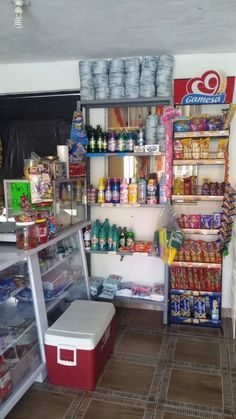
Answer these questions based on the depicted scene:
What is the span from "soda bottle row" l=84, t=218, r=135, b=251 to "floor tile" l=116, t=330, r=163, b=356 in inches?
31.5

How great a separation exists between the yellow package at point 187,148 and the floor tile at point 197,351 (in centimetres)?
161

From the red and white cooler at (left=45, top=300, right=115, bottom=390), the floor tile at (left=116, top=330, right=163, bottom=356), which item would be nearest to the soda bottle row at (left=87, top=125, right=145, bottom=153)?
the red and white cooler at (left=45, top=300, right=115, bottom=390)

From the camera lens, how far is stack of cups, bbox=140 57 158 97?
9.81 ft

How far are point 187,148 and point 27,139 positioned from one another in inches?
67.4

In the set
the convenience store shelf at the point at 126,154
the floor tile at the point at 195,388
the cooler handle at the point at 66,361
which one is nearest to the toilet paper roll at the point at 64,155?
the convenience store shelf at the point at 126,154

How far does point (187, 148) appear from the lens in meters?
3.02

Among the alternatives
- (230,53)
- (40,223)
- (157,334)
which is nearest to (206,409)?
(157,334)

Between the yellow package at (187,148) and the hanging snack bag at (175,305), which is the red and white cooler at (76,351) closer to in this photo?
the hanging snack bag at (175,305)

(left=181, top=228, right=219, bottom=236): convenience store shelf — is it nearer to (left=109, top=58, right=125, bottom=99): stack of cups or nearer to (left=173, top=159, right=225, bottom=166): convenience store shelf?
(left=173, top=159, right=225, bottom=166): convenience store shelf

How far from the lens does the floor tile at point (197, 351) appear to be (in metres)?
2.61

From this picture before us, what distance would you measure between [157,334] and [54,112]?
2.42 m

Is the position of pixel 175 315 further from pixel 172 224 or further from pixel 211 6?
pixel 211 6

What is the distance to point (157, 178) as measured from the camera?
10.7 ft

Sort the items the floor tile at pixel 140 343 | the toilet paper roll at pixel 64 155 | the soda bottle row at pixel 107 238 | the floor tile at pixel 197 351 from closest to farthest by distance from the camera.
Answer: the floor tile at pixel 197 351 → the floor tile at pixel 140 343 → the toilet paper roll at pixel 64 155 → the soda bottle row at pixel 107 238
